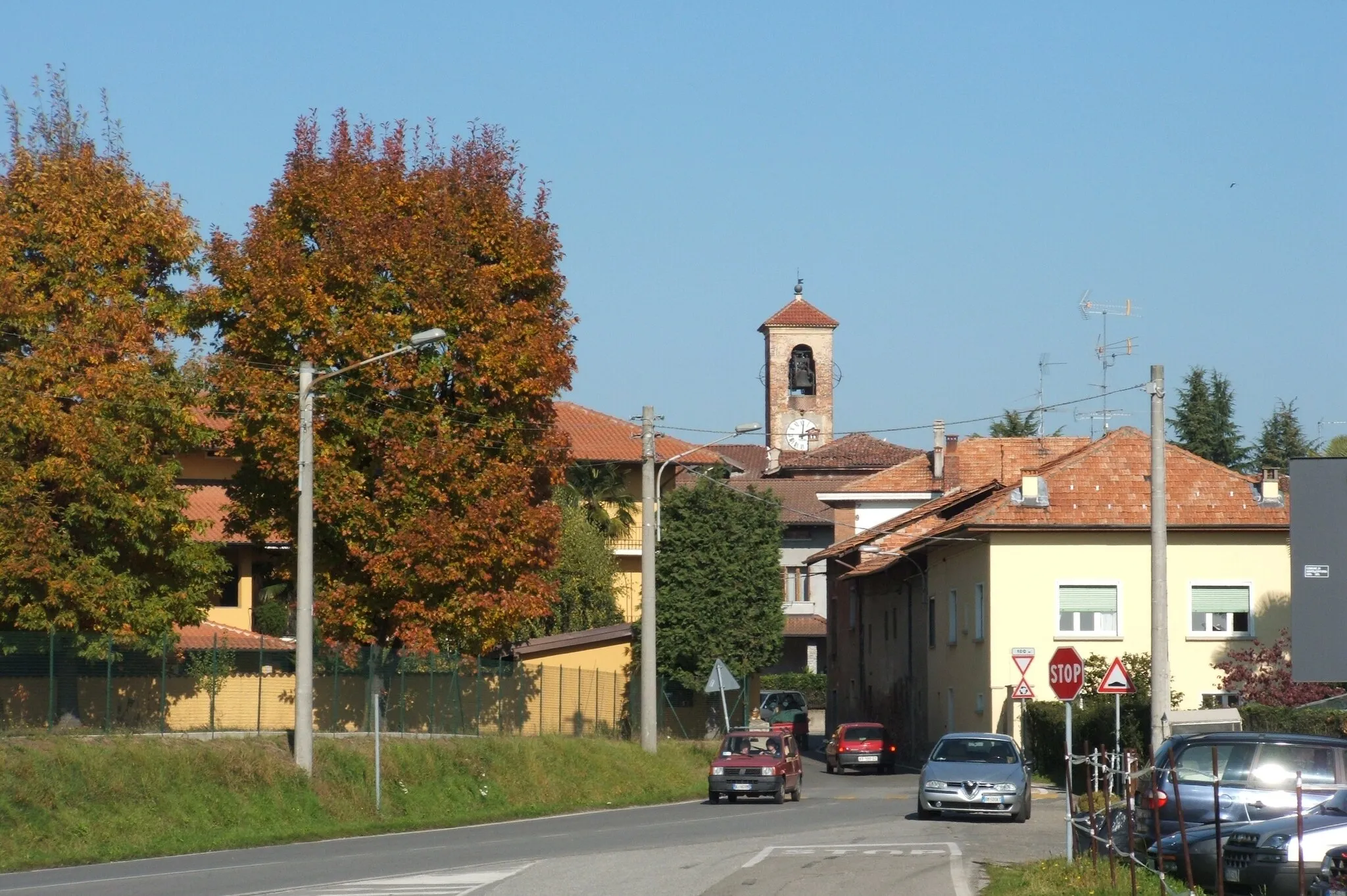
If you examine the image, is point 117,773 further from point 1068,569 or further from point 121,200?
point 1068,569

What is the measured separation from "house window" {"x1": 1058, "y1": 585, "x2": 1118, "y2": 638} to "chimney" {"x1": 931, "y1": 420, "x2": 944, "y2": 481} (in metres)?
27.4

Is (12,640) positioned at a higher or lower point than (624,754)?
higher

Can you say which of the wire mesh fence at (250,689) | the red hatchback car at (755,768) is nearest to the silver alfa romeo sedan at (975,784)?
the red hatchback car at (755,768)

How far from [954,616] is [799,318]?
59.2 m

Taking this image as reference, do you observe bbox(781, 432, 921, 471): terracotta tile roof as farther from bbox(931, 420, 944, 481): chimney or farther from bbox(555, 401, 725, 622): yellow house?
bbox(555, 401, 725, 622): yellow house

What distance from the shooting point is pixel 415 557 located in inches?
1379

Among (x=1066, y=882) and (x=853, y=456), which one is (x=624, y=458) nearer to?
(x=853, y=456)

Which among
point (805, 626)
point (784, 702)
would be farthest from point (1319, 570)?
point (805, 626)

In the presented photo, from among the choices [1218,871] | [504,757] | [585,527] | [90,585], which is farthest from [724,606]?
[1218,871]

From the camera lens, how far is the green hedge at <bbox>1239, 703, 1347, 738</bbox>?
109 ft

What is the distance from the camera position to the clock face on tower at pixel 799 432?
349 ft

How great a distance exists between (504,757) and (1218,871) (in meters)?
22.9

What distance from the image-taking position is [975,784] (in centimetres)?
2864

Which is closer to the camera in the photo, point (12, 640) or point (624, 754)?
point (12, 640)
